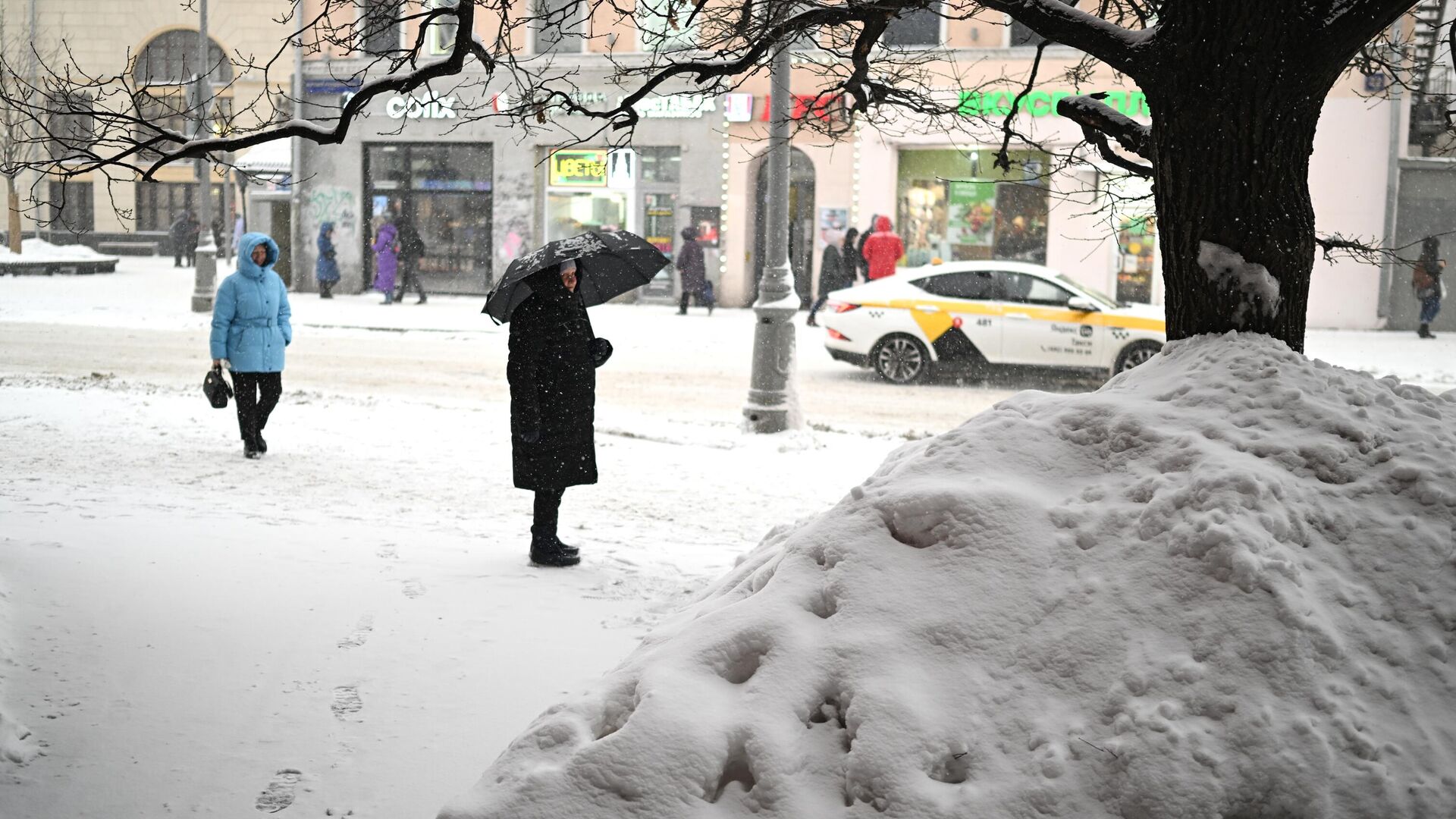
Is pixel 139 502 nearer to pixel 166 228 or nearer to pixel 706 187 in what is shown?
pixel 706 187

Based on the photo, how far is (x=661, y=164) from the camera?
27484 millimetres

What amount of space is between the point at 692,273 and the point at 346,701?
2099 centimetres

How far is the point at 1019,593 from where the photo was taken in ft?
9.96

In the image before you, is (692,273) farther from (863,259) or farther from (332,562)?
(332,562)

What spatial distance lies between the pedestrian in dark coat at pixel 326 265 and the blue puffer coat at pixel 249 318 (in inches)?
725

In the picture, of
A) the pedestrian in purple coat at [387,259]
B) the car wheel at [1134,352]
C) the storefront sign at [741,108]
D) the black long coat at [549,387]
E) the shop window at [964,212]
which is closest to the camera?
the black long coat at [549,387]

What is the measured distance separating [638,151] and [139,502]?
2074 centimetres

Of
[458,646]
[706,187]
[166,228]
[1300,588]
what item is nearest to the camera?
[1300,588]

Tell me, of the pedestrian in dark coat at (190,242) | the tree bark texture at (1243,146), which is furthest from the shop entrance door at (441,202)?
the tree bark texture at (1243,146)

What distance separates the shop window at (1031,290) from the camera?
14.7m

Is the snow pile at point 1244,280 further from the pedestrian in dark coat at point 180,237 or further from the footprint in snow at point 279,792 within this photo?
the pedestrian in dark coat at point 180,237

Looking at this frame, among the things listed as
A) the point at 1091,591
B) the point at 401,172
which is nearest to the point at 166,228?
the point at 401,172

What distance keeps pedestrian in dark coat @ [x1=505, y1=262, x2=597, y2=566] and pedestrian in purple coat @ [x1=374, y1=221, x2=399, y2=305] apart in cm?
2070

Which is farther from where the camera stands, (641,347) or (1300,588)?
(641,347)
